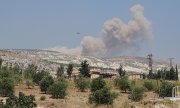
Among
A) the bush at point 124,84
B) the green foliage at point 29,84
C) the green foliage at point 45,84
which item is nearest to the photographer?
the green foliage at point 45,84

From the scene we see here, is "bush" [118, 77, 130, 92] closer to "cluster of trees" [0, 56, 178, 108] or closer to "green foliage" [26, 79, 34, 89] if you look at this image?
"cluster of trees" [0, 56, 178, 108]

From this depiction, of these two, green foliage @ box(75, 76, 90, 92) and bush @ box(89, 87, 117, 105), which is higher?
green foliage @ box(75, 76, 90, 92)

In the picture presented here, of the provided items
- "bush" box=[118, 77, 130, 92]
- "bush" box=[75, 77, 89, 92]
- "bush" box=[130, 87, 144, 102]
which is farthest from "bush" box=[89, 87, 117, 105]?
"bush" box=[118, 77, 130, 92]

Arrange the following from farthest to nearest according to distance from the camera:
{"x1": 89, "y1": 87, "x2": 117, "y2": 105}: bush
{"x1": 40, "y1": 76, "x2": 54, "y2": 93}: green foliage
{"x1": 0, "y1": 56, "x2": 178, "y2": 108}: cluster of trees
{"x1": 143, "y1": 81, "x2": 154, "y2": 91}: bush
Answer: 1. {"x1": 143, "y1": 81, "x2": 154, "y2": 91}: bush
2. {"x1": 40, "y1": 76, "x2": 54, "y2": 93}: green foliage
3. {"x1": 89, "y1": 87, "x2": 117, "y2": 105}: bush
4. {"x1": 0, "y1": 56, "x2": 178, "y2": 108}: cluster of trees

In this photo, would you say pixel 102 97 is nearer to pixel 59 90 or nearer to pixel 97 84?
pixel 59 90

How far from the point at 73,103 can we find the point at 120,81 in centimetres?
3517

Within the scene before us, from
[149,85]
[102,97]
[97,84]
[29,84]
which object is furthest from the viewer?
[149,85]

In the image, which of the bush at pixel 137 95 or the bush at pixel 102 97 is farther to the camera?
the bush at pixel 137 95

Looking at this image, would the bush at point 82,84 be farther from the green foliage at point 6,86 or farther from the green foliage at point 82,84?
the green foliage at point 6,86

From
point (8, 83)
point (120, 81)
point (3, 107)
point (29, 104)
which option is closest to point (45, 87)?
point (8, 83)

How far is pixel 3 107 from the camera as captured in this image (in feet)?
143

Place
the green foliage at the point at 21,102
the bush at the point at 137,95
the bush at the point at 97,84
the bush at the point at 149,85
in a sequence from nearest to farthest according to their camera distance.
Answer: the green foliage at the point at 21,102, the bush at the point at 137,95, the bush at the point at 97,84, the bush at the point at 149,85

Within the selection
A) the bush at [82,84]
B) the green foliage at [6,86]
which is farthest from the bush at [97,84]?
the green foliage at [6,86]

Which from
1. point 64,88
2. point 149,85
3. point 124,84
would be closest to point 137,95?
point 64,88
